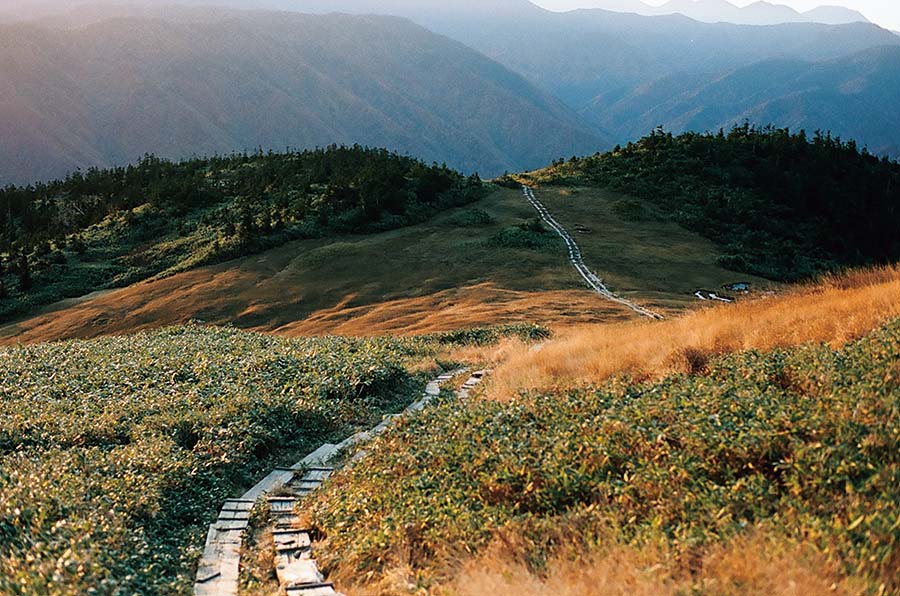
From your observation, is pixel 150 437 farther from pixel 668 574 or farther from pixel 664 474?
pixel 668 574

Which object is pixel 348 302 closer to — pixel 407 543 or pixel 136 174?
pixel 407 543

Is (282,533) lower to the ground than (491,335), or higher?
higher

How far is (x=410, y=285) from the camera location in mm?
41812

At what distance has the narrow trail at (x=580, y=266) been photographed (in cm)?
3306

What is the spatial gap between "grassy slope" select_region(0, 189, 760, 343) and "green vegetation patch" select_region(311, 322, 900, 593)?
1942 cm

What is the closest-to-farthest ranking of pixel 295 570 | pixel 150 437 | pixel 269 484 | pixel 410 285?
pixel 295 570 < pixel 269 484 < pixel 150 437 < pixel 410 285

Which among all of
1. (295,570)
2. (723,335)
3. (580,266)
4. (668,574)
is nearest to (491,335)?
(723,335)

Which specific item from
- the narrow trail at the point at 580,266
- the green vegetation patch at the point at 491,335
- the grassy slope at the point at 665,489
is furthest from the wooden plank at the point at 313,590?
the narrow trail at the point at 580,266

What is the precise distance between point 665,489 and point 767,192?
5929 centimetres

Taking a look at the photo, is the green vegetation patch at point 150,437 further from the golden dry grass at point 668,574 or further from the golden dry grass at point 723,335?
the golden dry grass at point 668,574

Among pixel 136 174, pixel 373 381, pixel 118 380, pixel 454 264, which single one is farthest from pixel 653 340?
pixel 136 174

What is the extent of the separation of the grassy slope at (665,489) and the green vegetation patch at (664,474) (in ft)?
0.07

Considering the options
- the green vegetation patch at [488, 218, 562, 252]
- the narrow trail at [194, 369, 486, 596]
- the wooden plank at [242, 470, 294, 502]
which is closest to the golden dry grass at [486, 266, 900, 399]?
the narrow trail at [194, 369, 486, 596]

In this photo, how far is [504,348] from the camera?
73.7 ft
